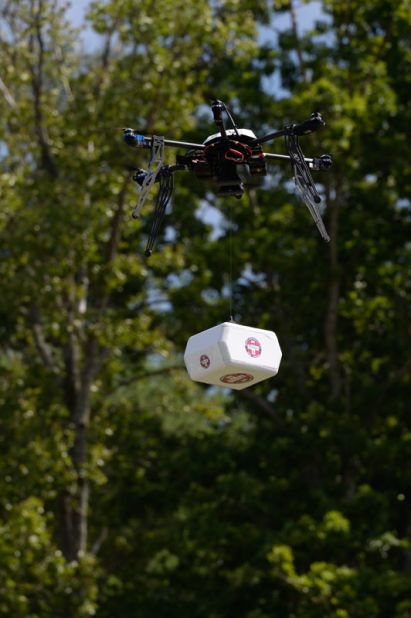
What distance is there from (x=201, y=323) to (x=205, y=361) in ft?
37.6

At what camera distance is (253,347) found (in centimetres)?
798

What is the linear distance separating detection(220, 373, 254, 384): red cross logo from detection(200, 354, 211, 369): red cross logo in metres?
0.18

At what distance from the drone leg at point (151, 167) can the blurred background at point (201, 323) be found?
887 cm

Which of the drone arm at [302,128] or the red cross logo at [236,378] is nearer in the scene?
the drone arm at [302,128]

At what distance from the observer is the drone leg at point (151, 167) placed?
306 inches

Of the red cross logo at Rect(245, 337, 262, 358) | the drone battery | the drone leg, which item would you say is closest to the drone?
the drone leg

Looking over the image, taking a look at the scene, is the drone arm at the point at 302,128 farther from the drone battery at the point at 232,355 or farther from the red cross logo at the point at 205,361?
the red cross logo at the point at 205,361

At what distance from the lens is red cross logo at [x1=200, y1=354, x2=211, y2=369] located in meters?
7.94

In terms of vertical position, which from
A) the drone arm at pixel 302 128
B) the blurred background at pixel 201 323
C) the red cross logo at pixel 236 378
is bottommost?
the red cross logo at pixel 236 378

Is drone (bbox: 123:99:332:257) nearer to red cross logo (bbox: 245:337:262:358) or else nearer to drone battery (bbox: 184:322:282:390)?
drone battery (bbox: 184:322:282:390)

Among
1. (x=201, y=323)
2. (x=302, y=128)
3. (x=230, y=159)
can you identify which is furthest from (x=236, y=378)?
(x=201, y=323)

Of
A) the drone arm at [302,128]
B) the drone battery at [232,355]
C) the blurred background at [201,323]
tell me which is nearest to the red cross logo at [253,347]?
the drone battery at [232,355]

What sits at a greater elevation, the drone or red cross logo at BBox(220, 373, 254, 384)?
the drone

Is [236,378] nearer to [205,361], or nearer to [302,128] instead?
[205,361]
